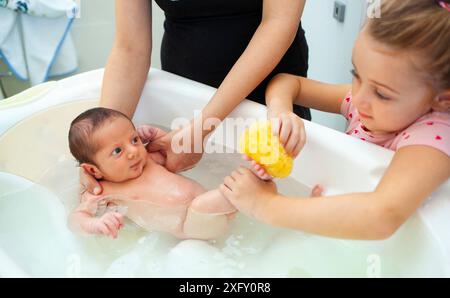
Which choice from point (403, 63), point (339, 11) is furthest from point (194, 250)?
point (339, 11)

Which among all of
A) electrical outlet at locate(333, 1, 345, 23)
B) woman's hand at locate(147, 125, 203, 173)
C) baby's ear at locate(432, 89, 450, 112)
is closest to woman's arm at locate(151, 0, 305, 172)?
woman's hand at locate(147, 125, 203, 173)

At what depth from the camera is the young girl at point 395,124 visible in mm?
665

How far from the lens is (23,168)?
102 cm

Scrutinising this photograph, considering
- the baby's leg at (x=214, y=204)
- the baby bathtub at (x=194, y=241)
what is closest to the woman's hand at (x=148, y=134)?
the baby bathtub at (x=194, y=241)

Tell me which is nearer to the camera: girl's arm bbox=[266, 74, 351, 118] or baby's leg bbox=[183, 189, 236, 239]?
baby's leg bbox=[183, 189, 236, 239]

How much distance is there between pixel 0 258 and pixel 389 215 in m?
0.54

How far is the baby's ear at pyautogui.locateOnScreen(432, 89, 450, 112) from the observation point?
71 centimetres

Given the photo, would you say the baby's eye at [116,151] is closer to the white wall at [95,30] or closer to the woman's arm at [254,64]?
the woman's arm at [254,64]

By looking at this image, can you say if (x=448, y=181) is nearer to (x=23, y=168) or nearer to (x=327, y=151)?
(x=327, y=151)

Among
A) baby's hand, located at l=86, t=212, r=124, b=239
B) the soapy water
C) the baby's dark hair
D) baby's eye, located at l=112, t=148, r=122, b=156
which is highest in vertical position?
the baby's dark hair

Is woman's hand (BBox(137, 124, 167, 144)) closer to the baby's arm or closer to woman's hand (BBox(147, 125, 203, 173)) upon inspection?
woman's hand (BBox(147, 125, 203, 173))

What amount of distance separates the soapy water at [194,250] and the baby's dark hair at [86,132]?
0.12 metres

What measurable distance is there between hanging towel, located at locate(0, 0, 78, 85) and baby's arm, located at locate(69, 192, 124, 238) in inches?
42.9

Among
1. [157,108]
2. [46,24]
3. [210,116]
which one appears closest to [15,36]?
[46,24]
